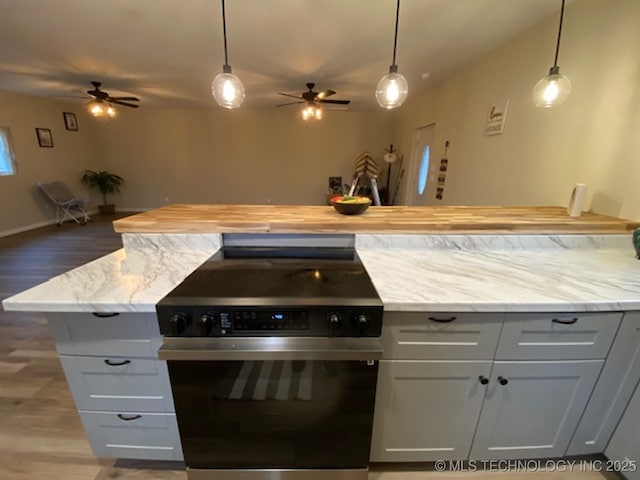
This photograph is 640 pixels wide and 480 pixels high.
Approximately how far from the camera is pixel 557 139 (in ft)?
7.05

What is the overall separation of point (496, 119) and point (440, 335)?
276cm

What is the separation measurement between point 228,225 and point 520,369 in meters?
1.45

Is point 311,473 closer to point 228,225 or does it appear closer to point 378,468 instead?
point 378,468

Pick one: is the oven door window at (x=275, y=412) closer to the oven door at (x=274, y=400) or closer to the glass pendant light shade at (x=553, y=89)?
the oven door at (x=274, y=400)

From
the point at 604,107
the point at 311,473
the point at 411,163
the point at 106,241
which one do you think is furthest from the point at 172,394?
the point at 411,163

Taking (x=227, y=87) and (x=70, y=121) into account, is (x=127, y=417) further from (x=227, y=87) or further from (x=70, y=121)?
(x=70, y=121)

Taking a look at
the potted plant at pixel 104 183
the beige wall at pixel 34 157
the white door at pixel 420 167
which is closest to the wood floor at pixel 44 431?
the beige wall at pixel 34 157

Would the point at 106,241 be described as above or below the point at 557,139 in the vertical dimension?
below

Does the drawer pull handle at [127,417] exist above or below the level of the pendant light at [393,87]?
below

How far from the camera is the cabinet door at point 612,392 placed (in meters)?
1.08

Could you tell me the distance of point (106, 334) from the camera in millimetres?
1027

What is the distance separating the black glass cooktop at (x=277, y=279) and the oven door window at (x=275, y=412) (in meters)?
0.23

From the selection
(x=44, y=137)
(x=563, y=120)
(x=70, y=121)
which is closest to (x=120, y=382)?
(x=563, y=120)

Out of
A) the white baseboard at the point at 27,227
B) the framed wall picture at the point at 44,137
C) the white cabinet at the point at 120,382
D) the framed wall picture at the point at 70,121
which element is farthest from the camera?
the framed wall picture at the point at 70,121
